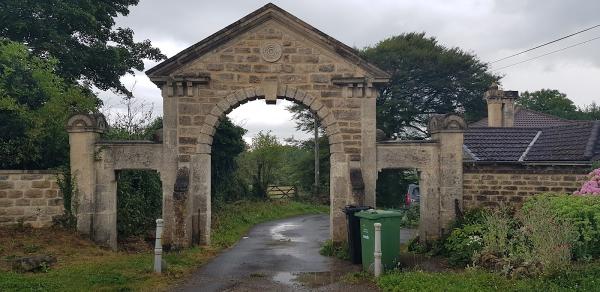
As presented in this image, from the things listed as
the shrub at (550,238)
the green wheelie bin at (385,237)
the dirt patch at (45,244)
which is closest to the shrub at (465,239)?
the shrub at (550,238)

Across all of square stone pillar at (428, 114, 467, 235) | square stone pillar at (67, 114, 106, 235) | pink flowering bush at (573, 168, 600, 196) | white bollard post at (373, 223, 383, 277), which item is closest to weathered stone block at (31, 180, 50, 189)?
square stone pillar at (67, 114, 106, 235)

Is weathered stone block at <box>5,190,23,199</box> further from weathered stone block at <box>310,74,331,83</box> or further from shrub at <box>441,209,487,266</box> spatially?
shrub at <box>441,209,487,266</box>

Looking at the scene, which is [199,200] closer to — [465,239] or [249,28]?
[249,28]

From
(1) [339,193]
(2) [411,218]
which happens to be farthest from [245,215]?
(1) [339,193]

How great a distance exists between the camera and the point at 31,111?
476 inches

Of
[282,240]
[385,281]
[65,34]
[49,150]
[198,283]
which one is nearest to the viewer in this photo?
[385,281]

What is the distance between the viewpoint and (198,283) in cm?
837

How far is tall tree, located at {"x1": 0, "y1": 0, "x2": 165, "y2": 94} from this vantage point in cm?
1550

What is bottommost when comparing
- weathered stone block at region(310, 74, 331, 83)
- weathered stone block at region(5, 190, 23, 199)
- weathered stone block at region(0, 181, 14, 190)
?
weathered stone block at region(5, 190, 23, 199)

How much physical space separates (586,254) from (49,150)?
12.0 meters

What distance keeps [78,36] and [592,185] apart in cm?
1750

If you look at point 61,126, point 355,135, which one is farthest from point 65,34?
point 355,135

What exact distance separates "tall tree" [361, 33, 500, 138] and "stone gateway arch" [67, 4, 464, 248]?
20.5 meters

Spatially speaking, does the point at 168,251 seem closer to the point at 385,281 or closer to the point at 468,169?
the point at 385,281
